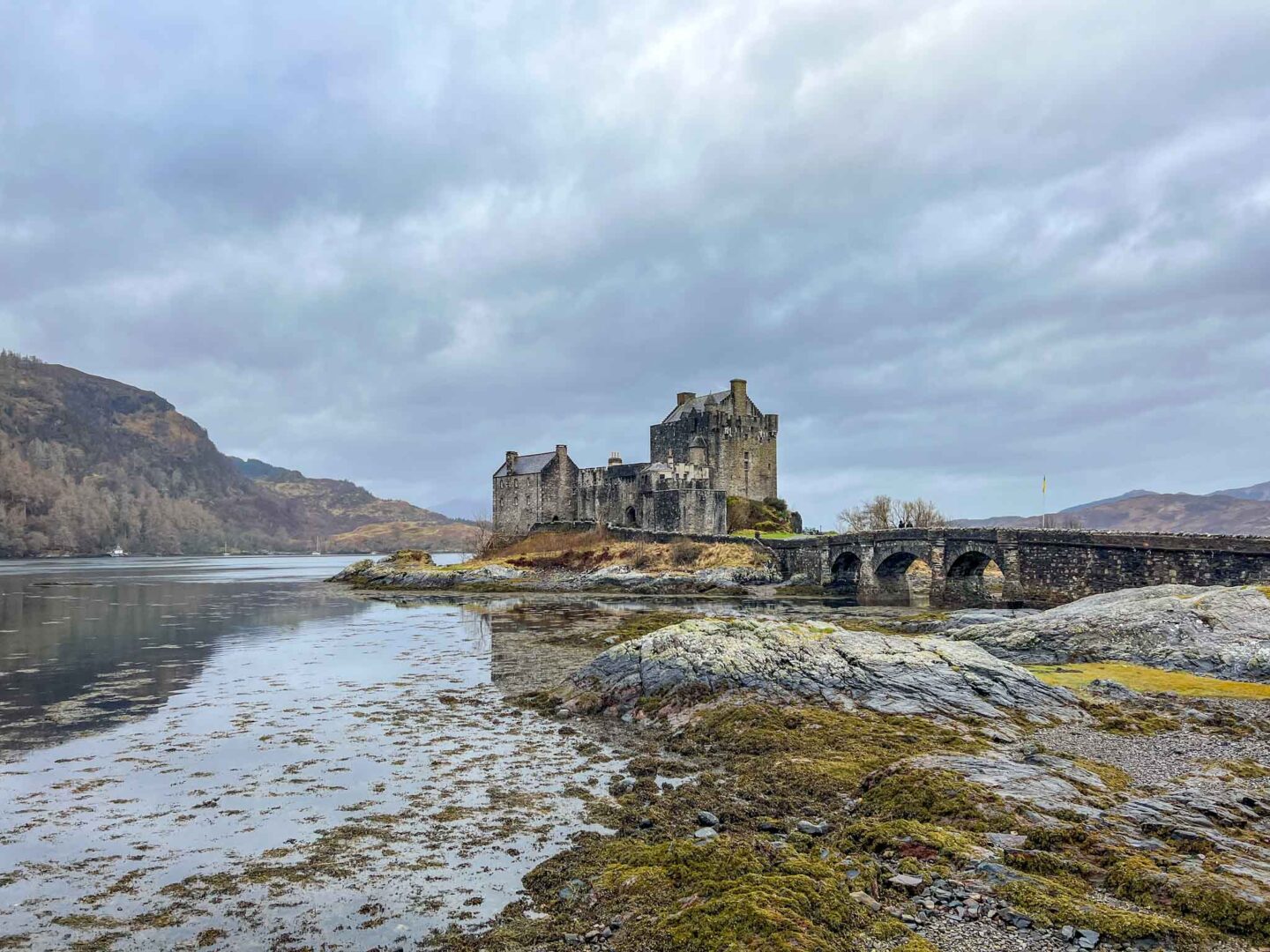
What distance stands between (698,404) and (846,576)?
2275cm

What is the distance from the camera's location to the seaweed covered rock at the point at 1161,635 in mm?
A: 21078

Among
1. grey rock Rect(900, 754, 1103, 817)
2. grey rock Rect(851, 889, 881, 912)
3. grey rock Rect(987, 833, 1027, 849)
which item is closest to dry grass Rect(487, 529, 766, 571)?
grey rock Rect(900, 754, 1103, 817)

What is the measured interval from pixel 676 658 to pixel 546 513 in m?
58.8

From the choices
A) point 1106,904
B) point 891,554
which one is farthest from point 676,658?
point 891,554

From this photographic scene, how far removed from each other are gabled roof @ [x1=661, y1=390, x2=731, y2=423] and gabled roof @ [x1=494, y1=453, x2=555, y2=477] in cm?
1312

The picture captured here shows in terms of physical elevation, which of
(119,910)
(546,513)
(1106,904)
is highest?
(546,513)

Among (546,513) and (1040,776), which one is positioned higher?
(546,513)

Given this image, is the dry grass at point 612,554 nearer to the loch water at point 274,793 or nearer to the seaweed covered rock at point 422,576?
the seaweed covered rock at point 422,576

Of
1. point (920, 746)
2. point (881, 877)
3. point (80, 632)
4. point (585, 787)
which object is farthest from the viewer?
point (80, 632)

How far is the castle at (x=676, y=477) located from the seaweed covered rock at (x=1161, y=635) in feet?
130

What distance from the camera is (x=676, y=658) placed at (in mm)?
19906

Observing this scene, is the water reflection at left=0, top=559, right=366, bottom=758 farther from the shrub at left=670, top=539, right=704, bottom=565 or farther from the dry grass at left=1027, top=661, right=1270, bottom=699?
the shrub at left=670, top=539, right=704, bottom=565

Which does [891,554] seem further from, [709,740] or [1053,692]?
[709,740]

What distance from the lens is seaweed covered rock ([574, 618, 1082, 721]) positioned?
17.1 metres
